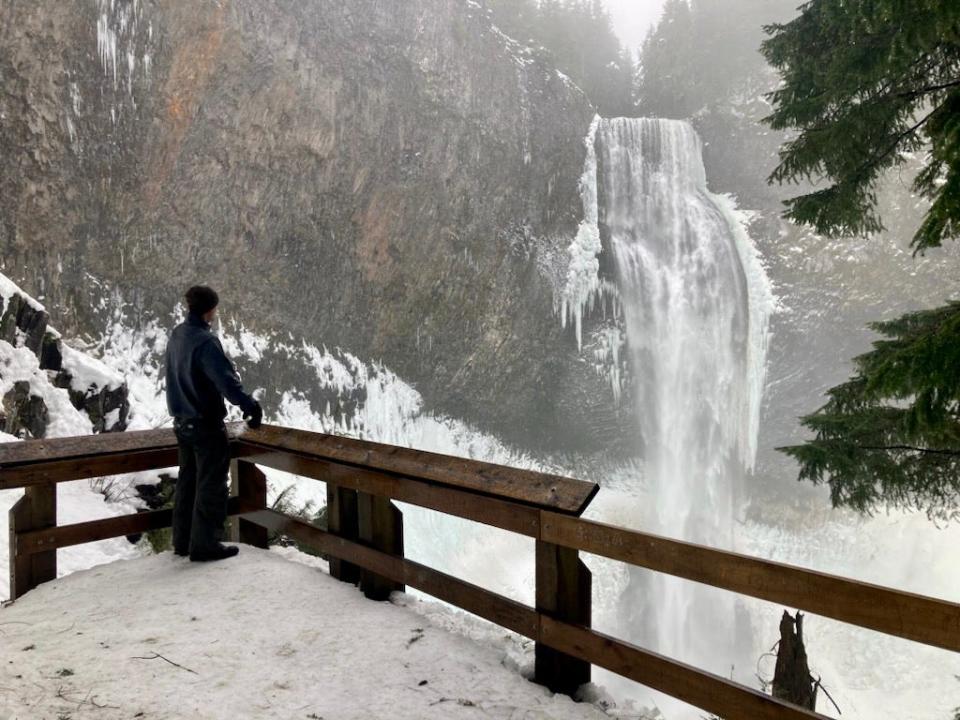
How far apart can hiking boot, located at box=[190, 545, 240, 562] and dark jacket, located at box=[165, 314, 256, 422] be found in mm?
881

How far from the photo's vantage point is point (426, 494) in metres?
3.22

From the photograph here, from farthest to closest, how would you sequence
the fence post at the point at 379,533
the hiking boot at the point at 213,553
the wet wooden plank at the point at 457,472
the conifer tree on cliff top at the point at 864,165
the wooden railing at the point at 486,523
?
the conifer tree on cliff top at the point at 864,165
the hiking boot at the point at 213,553
the fence post at the point at 379,533
the wet wooden plank at the point at 457,472
the wooden railing at the point at 486,523

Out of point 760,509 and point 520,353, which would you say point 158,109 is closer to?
point 520,353

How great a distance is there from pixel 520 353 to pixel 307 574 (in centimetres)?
2319

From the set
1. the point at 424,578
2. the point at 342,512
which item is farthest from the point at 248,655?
the point at 342,512

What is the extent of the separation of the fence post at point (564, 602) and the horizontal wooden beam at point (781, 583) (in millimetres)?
93

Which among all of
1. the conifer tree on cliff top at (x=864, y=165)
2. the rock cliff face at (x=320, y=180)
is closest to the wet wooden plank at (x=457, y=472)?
the conifer tree on cliff top at (x=864, y=165)

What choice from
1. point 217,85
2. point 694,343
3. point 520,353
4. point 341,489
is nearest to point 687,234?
point 694,343

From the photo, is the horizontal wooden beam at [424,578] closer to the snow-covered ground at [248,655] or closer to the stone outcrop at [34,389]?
the snow-covered ground at [248,655]

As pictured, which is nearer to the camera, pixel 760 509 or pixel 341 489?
pixel 341 489

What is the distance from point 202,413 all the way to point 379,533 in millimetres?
1439

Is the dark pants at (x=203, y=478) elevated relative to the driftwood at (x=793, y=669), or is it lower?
elevated

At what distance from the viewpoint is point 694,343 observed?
27.3m

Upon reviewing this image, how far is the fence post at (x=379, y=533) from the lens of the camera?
3.54m
